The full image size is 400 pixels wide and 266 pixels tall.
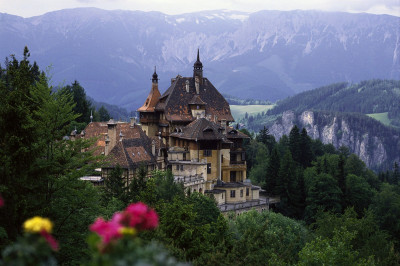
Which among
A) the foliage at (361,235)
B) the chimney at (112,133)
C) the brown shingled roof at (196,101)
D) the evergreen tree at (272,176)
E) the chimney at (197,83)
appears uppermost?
the chimney at (197,83)

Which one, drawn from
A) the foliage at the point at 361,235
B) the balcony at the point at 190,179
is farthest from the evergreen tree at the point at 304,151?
the balcony at the point at 190,179

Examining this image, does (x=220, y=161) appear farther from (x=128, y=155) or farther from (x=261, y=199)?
(x=128, y=155)

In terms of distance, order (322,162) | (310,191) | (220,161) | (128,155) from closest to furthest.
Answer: (128,155), (220,161), (310,191), (322,162)

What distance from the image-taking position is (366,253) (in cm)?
6006

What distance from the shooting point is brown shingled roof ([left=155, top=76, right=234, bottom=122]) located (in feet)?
274

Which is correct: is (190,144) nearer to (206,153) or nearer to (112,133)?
(206,153)

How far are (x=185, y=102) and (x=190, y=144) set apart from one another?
491 inches

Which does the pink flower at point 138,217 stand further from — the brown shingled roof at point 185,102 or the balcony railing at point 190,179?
the brown shingled roof at point 185,102

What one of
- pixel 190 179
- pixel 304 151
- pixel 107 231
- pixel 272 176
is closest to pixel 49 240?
pixel 107 231

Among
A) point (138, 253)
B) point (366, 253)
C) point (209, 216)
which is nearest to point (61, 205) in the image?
point (138, 253)

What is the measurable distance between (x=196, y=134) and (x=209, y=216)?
1762 cm

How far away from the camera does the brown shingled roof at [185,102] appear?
83.7 meters

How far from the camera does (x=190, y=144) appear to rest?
246 feet

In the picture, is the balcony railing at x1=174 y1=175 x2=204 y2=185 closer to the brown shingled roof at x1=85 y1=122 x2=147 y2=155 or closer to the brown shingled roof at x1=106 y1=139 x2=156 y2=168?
the brown shingled roof at x1=106 y1=139 x2=156 y2=168
